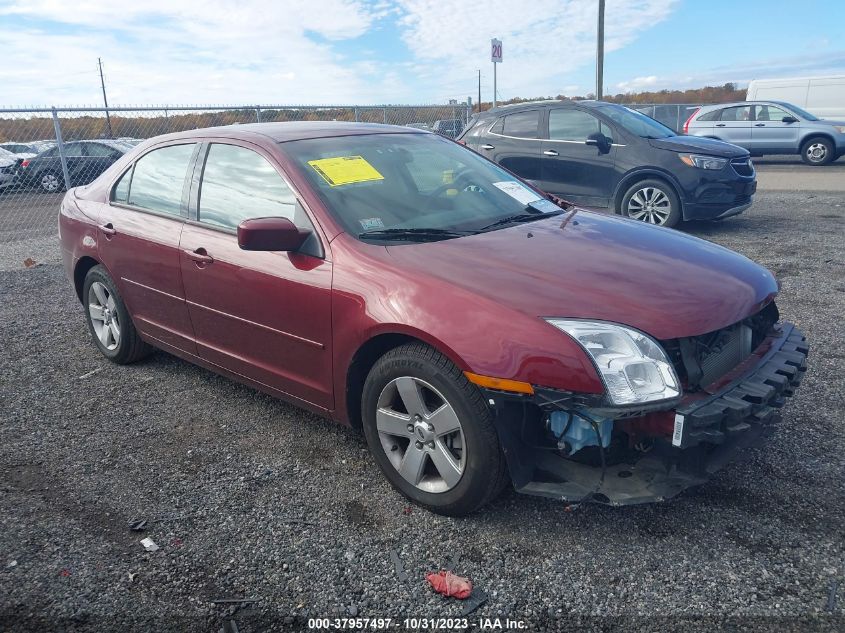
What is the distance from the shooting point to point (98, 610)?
241 centimetres

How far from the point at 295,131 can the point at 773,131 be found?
17.0 m

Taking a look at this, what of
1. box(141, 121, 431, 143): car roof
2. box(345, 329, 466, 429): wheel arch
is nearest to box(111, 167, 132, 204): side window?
box(141, 121, 431, 143): car roof

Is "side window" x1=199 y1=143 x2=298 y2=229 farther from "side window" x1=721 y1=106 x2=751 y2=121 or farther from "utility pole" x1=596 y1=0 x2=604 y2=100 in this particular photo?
"utility pole" x1=596 y1=0 x2=604 y2=100

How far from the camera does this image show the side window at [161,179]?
4016 mm

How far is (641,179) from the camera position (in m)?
8.66

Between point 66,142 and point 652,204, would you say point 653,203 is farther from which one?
point 66,142

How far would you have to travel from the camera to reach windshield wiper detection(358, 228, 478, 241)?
3141 mm

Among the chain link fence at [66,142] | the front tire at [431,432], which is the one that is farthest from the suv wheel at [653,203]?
the front tire at [431,432]

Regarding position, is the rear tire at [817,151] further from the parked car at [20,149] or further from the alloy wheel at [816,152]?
the parked car at [20,149]

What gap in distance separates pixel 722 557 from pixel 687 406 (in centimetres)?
61

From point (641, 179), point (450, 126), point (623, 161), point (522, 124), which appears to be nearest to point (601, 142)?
point (623, 161)

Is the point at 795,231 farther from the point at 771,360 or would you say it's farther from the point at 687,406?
the point at 687,406

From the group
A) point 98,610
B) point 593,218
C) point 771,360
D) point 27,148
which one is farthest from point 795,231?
point 27,148

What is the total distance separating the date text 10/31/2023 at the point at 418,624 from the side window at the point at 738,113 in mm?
18230
